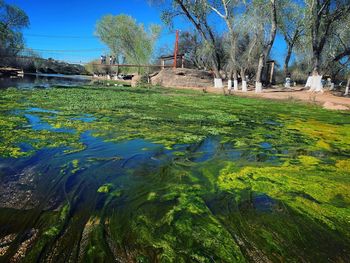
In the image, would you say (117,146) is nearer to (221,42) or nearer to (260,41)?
(260,41)

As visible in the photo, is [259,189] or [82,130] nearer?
[259,189]

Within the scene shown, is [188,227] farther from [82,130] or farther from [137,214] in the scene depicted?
[82,130]

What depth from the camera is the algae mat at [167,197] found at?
2.13 meters

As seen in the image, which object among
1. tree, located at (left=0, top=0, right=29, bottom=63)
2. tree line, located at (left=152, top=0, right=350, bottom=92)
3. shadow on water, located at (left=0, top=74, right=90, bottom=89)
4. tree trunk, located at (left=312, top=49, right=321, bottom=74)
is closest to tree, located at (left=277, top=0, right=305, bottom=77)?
tree line, located at (left=152, top=0, right=350, bottom=92)

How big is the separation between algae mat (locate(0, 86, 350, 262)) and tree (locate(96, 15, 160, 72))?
45034 millimetres

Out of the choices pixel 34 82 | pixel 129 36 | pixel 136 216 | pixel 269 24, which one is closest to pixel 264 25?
pixel 269 24

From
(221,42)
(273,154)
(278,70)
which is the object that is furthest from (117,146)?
(278,70)

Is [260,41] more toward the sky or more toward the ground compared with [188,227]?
more toward the sky

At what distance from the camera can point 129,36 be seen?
1967 inches

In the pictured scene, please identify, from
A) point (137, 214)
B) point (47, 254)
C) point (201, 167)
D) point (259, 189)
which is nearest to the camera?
point (47, 254)

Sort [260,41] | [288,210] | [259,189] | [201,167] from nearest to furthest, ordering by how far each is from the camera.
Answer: [288,210], [259,189], [201,167], [260,41]

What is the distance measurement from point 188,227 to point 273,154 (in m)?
2.95

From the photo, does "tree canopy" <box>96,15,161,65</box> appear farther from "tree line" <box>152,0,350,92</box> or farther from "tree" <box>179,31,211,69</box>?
"tree line" <box>152,0,350,92</box>

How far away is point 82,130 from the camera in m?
5.82
